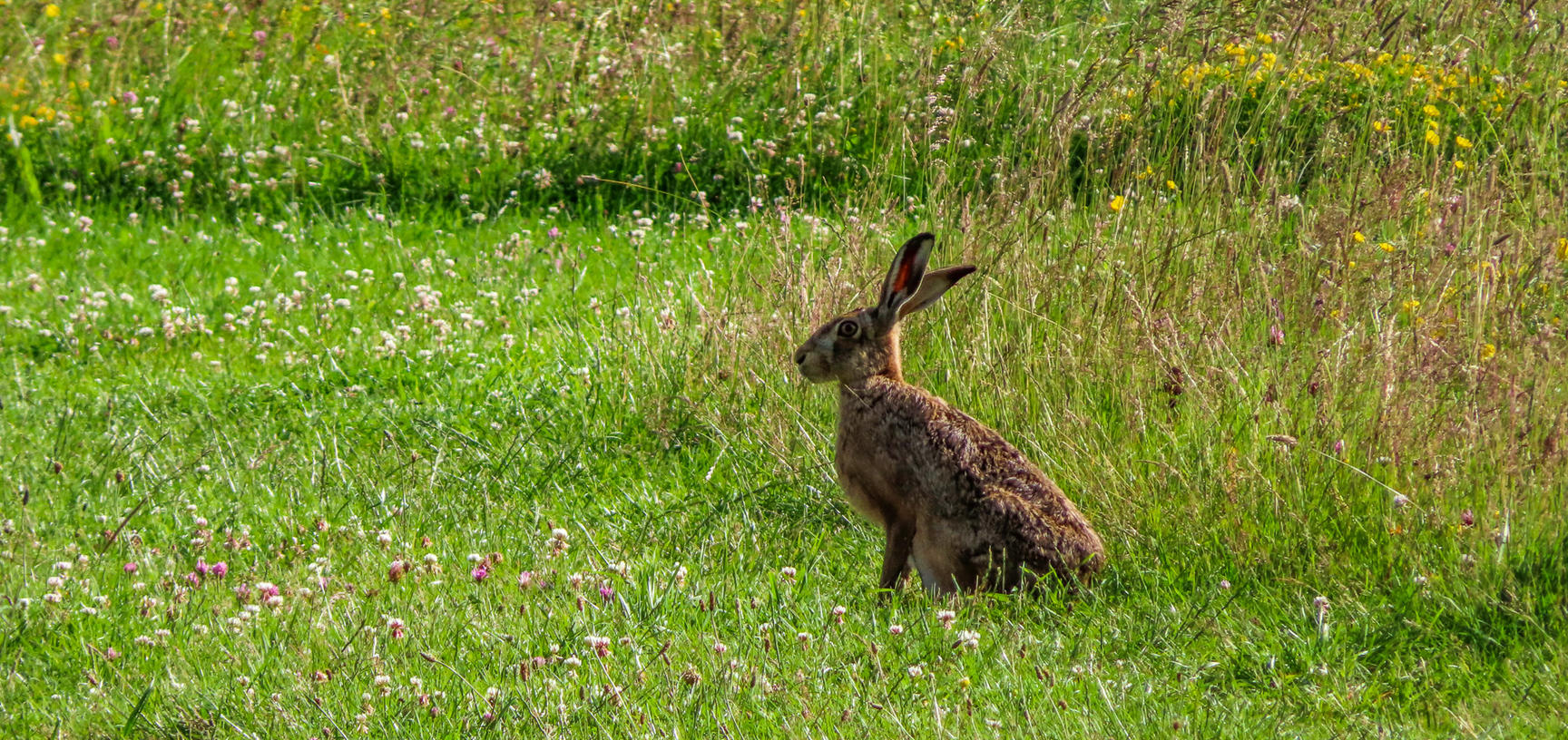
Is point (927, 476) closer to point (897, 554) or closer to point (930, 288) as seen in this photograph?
point (897, 554)

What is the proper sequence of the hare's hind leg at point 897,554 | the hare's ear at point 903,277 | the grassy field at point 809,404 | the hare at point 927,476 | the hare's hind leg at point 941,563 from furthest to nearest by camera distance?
the hare's ear at point 903,277
the hare's hind leg at point 897,554
the hare's hind leg at point 941,563
the hare at point 927,476
the grassy field at point 809,404

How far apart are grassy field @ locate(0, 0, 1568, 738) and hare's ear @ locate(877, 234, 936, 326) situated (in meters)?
A: 0.66

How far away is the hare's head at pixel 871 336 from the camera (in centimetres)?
543

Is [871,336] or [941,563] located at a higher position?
[871,336]

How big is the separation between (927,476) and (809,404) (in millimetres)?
1414

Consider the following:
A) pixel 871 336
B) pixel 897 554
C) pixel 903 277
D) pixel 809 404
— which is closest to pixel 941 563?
pixel 897 554

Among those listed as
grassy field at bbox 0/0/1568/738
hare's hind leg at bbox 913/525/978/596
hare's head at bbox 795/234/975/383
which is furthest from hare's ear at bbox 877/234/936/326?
hare's hind leg at bbox 913/525/978/596

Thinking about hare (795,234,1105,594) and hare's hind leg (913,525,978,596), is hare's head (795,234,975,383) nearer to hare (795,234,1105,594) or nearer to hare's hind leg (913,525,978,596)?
hare (795,234,1105,594)

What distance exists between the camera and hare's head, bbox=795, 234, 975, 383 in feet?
17.8

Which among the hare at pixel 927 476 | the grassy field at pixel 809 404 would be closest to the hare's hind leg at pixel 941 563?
the hare at pixel 927 476

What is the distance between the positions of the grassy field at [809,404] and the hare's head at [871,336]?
56cm

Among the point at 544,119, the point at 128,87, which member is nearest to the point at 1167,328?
the point at 544,119

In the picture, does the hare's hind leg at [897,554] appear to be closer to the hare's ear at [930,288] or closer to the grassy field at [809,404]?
the grassy field at [809,404]

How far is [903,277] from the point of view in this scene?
5.41m
